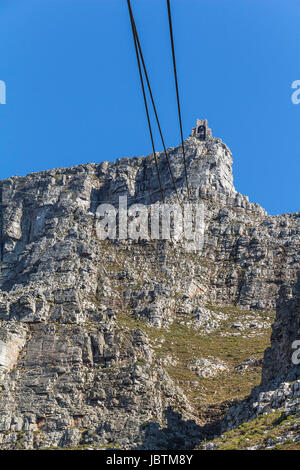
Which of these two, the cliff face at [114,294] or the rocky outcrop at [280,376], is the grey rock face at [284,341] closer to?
the rocky outcrop at [280,376]

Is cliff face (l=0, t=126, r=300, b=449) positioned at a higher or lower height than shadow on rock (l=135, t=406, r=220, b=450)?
higher

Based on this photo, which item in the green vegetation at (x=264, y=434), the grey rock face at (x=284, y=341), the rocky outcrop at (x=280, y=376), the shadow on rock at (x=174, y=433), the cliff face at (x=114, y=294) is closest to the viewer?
the green vegetation at (x=264, y=434)

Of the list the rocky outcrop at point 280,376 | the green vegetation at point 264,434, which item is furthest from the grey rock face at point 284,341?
the green vegetation at point 264,434

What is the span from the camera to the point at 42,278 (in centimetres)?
9894

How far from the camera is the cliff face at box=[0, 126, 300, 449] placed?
5950 centimetres

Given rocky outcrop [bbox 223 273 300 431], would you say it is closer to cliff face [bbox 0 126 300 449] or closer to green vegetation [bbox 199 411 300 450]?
green vegetation [bbox 199 411 300 450]

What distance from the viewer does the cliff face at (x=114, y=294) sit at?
5950 centimetres

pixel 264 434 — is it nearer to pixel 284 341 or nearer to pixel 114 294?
pixel 284 341

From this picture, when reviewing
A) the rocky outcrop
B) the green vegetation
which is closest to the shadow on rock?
the rocky outcrop

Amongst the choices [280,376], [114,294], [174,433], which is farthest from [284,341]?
[114,294]

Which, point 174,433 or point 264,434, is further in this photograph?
point 174,433

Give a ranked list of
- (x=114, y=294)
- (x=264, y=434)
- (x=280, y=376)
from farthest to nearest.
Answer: (x=114, y=294)
(x=280, y=376)
(x=264, y=434)

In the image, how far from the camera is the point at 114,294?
100 meters

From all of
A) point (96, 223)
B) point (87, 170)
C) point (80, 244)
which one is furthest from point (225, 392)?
point (87, 170)
